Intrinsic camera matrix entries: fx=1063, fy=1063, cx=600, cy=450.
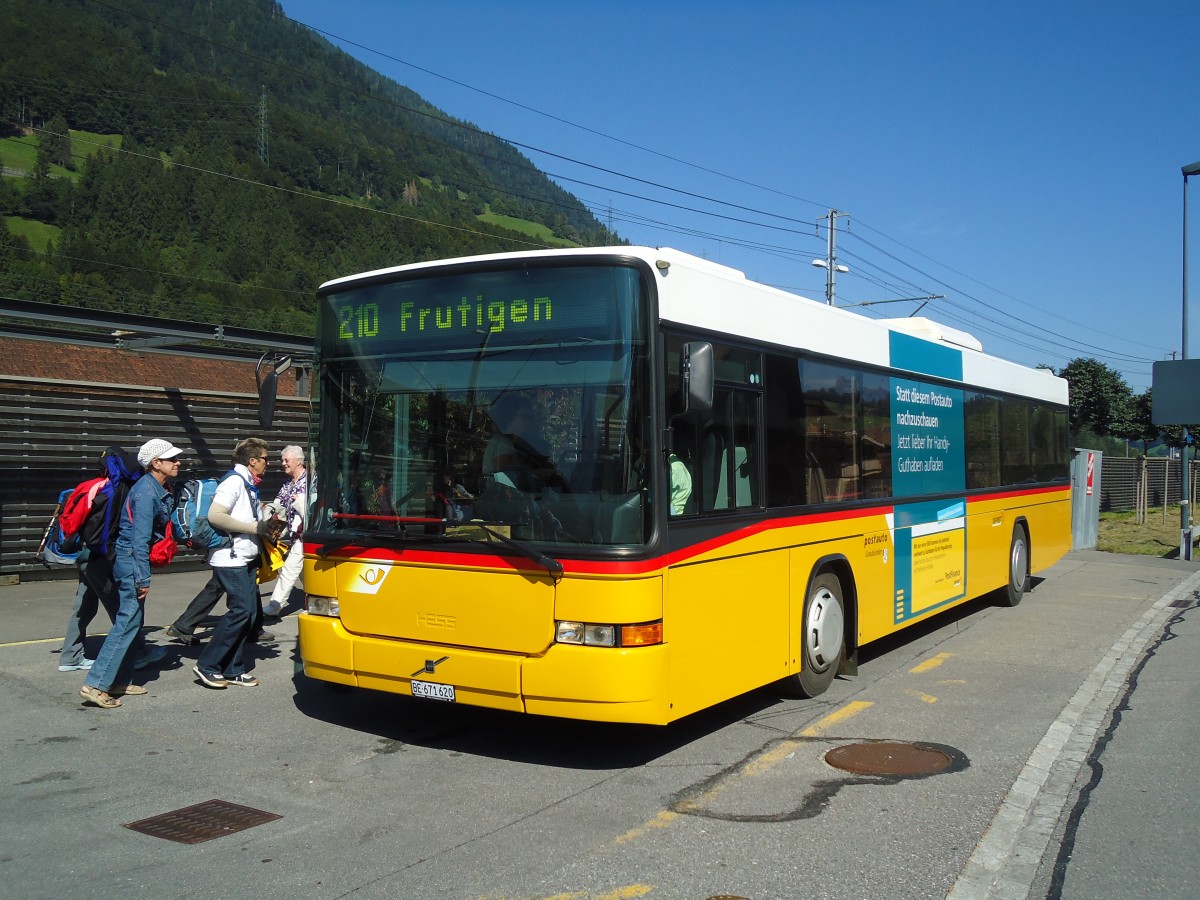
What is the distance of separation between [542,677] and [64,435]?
10.5 meters

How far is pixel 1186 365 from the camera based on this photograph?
25.1 metres

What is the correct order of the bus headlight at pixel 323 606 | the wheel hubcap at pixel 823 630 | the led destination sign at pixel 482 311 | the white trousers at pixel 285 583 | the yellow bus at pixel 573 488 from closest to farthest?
the yellow bus at pixel 573 488
the led destination sign at pixel 482 311
the bus headlight at pixel 323 606
the wheel hubcap at pixel 823 630
the white trousers at pixel 285 583

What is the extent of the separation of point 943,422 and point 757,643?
4941 mm

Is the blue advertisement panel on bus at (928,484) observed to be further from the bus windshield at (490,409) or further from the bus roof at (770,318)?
the bus windshield at (490,409)

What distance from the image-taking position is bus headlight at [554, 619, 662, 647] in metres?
5.80

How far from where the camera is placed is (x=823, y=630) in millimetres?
8055

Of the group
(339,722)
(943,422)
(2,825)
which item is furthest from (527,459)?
(943,422)

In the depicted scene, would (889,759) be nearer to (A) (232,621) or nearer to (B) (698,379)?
(B) (698,379)

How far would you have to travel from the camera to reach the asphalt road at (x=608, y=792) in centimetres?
461

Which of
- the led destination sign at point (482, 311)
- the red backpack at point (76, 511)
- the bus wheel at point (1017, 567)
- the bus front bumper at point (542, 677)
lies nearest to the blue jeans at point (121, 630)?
the red backpack at point (76, 511)

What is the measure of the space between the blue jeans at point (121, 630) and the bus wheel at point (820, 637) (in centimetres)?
471

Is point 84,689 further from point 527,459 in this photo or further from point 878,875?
point 878,875

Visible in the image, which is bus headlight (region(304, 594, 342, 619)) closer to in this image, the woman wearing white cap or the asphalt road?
the asphalt road

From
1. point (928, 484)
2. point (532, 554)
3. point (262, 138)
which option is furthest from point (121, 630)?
point (262, 138)
